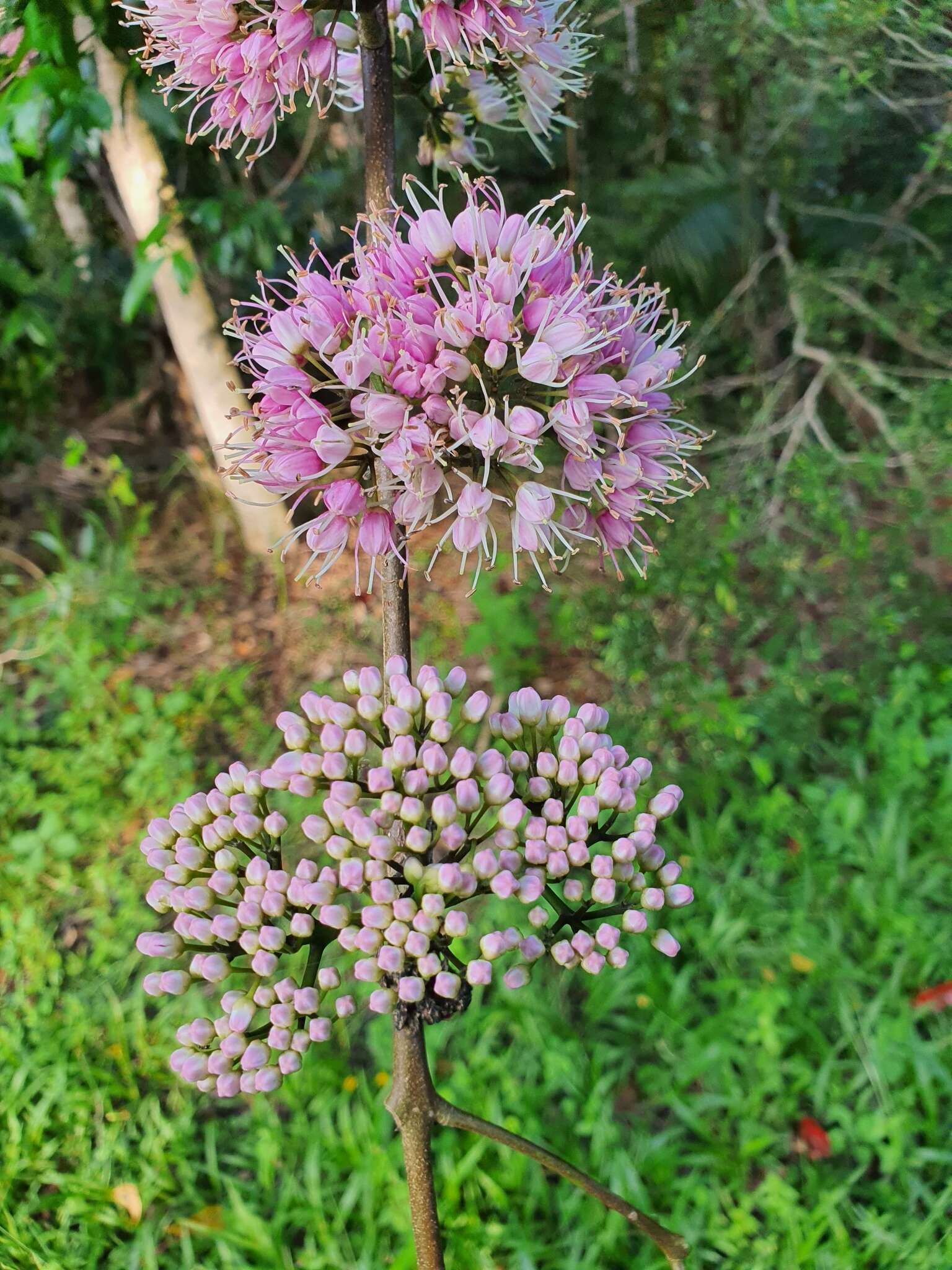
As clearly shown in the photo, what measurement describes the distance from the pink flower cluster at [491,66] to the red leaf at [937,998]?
191 cm

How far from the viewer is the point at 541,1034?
1.97 m

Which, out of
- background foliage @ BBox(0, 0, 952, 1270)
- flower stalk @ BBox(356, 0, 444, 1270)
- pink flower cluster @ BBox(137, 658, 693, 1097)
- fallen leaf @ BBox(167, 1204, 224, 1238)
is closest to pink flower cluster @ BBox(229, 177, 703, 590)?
flower stalk @ BBox(356, 0, 444, 1270)

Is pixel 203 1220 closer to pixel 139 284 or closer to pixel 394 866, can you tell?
pixel 394 866

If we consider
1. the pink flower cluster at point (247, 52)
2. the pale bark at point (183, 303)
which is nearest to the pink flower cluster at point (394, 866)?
the pink flower cluster at point (247, 52)

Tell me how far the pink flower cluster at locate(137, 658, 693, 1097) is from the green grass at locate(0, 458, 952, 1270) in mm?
1164

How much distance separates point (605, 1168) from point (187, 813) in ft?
4.60

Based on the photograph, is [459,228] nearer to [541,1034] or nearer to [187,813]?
[187,813]

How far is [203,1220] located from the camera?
1.75m

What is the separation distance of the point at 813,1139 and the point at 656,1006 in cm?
40

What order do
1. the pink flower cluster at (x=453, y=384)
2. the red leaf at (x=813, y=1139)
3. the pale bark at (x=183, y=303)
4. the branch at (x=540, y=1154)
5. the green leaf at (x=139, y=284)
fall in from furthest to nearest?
the pale bark at (x=183, y=303) < the green leaf at (x=139, y=284) < the red leaf at (x=813, y=1139) < the branch at (x=540, y=1154) < the pink flower cluster at (x=453, y=384)

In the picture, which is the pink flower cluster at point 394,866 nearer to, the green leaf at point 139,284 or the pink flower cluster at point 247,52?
the pink flower cluster at point 247,52

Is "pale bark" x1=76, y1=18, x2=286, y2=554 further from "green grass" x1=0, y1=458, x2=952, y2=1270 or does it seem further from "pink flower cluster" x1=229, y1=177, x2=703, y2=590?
"pink flower cluster" x1=229, y1=177, x2=703, y2=590

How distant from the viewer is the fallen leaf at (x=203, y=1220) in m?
1.73

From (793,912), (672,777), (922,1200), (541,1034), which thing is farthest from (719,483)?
(922,1200)
